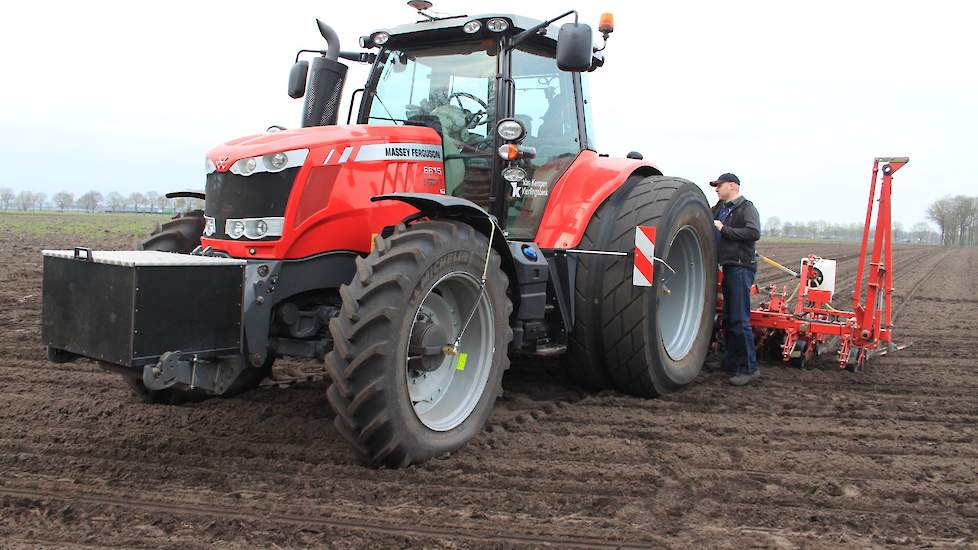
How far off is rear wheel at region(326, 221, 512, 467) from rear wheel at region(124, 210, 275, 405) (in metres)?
1.20

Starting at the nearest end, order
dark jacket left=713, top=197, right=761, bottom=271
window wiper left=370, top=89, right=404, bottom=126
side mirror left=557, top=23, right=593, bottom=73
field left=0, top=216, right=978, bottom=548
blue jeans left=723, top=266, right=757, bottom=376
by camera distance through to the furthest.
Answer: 1. field left=0, top=216, right=978, bottom=548
2. side mirror left=557, top=23, right=593, bottom=73
3. window wiper left=370, top=89, right=404, bottom=126
4. blue jeans left=723, top=266, right=757, bottom=376
5. dark jacket left=713, top=197, right=761, bottom=271

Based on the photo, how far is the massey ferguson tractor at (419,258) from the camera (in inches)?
143

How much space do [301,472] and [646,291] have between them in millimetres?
2610

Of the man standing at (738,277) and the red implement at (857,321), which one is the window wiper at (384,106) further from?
the red implement at (857,321)

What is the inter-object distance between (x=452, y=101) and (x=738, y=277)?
9.57ft

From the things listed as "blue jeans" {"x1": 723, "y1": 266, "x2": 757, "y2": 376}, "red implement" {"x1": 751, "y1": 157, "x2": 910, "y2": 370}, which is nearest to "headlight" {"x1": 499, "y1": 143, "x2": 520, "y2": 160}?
"blue jeans" {"x1": 723, "y1": 266, "x2": 757, "y2": 376}

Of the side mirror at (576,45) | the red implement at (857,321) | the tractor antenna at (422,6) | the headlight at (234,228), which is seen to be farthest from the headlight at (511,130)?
the red implement at (857,321)

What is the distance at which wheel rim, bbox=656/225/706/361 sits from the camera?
624 cm

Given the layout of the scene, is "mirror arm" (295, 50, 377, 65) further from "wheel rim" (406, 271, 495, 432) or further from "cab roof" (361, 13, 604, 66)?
"wheel rim" (406, 271, 495, 432)

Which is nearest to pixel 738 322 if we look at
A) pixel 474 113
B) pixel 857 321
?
pixel 857 321

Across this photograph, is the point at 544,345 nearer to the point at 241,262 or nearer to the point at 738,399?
the point at 738,399

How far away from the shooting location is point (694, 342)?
6.25 meters

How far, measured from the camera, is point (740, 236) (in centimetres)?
645

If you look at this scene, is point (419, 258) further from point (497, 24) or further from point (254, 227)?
point (497, 24)
